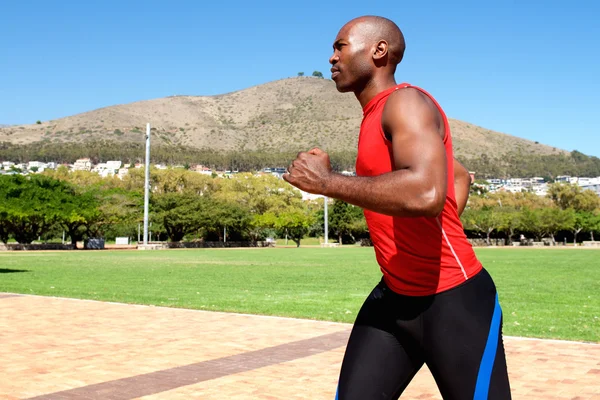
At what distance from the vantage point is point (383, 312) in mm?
2934

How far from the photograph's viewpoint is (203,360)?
732cm

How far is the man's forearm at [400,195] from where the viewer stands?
2379 mm

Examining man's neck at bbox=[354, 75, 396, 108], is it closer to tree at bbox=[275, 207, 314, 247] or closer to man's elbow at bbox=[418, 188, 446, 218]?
man's elbow at bbox=[418, 188, 446, 218]

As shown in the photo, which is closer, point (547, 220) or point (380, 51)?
point (380, 51)

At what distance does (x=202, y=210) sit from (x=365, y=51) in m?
64.8

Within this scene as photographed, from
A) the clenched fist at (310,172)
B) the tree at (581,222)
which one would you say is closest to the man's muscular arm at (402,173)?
the clenched fist at (310,172)

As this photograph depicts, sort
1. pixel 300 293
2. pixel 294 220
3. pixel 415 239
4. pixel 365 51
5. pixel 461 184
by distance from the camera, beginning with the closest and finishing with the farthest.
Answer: pixel 415 239 < pixel 365 51 < pixel 461 184 < pixel 300 293 < pixel 294 220

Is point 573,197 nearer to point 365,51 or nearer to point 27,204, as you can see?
point 27,204

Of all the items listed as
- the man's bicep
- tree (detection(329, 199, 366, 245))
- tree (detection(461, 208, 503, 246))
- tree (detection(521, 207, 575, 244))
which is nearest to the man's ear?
the man's bicep

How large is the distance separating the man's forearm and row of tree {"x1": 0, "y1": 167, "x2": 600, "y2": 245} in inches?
2023

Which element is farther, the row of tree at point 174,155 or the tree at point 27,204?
the row of tree at point 174,155

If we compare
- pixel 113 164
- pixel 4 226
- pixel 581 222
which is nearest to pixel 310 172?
pixel 4 226

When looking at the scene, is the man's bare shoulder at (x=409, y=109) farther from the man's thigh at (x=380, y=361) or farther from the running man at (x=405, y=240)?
the man's thigh at (x=380, y=361)

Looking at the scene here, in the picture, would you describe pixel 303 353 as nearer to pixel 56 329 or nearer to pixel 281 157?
pixel 56 329
